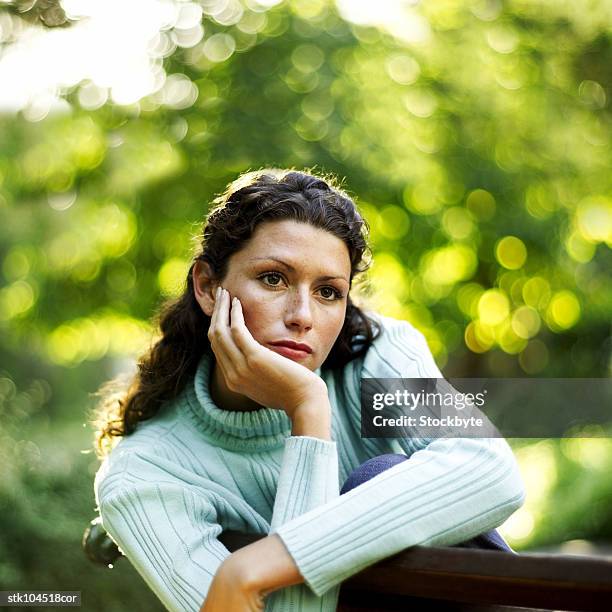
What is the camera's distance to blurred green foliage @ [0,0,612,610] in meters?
5.07

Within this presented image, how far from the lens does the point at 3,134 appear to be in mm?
4840

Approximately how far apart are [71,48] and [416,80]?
2339 mm

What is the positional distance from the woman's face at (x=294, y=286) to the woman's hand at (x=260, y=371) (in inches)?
1.9

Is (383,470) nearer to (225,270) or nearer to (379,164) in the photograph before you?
(225,270)

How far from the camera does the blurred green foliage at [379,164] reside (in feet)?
16.6

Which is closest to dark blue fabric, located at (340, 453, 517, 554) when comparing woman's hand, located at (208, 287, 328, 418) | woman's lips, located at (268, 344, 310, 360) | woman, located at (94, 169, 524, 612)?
woman, located at (94, 169, 524, 612)

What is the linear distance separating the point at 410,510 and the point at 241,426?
1.62 feet

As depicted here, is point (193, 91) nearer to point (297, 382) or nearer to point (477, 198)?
point (477, 198)

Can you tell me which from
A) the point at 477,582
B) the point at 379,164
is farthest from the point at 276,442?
the point at 379,164

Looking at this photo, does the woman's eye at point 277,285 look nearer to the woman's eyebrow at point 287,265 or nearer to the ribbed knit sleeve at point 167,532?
the woman's eyebrow at point 287,265

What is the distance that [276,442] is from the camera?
59.8 inches

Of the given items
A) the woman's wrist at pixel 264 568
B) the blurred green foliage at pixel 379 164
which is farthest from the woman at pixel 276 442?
the blurred green foliage at pixel 379 164

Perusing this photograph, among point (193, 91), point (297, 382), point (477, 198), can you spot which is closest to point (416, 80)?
point (477, 198)

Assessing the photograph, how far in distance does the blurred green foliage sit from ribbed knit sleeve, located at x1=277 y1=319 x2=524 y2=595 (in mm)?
3181
